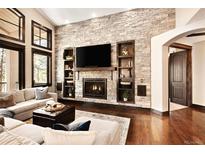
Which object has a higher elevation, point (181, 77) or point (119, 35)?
point (119, 35)

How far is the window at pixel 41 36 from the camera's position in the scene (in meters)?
6.25

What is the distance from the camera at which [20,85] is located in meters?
5.63

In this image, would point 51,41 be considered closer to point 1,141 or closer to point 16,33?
point 16,33

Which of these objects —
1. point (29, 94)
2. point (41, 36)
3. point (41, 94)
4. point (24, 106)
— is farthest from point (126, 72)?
point (41, 36)

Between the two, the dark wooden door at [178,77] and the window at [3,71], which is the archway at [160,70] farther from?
the window at [3,71]

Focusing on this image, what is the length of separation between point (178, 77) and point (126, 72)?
224cm

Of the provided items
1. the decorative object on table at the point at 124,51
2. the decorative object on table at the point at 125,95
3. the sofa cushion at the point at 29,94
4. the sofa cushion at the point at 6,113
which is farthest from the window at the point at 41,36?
Answer: the decorative object on table at the point at 125,95

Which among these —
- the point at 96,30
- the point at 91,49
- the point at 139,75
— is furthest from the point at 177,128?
the point at 96,30

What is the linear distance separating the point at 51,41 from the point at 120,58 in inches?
134

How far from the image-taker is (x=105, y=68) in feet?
19.6

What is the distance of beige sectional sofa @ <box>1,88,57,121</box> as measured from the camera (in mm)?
3949

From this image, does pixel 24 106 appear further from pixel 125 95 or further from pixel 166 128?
pixel 166 128

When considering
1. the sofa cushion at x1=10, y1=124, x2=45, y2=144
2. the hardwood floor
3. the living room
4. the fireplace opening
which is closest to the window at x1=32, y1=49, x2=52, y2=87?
the living room

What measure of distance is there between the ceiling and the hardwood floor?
3.71 m
